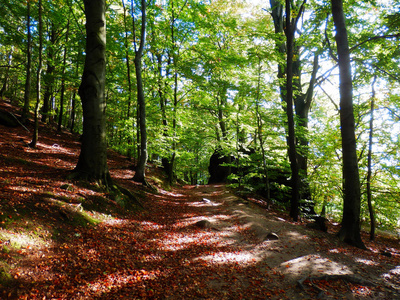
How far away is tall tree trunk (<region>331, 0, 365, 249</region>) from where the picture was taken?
7.09 m

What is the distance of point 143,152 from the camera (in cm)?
1059

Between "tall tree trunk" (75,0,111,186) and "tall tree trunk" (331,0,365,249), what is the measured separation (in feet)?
26.8

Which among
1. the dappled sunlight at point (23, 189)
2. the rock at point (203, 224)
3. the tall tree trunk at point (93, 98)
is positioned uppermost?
the tall tree trunk at point (93, 98)

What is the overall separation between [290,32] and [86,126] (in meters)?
9.64

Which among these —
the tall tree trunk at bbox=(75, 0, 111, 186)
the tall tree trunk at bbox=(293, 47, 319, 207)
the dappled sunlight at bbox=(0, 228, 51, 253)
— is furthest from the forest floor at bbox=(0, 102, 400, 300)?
the tall tree trunk at bbox=(293, 47, 319, 207)

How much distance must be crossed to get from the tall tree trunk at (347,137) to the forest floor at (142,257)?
968 mm

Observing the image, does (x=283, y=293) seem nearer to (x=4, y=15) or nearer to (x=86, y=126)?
(x=86, y=126)

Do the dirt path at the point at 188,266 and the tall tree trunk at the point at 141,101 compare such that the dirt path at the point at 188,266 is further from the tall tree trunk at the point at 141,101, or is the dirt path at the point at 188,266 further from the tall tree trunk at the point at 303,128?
the tall tree trunk at the point at 141,101

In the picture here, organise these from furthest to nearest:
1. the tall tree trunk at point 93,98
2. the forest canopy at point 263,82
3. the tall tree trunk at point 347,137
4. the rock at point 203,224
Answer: the forest canopy at point 263,82
the rock at point 203,224
the tall tree trunk at point 347,137
the tall tree trunk at point 93,98

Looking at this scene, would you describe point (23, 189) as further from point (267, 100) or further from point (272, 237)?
point (267, 100)

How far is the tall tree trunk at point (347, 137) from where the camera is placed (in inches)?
279

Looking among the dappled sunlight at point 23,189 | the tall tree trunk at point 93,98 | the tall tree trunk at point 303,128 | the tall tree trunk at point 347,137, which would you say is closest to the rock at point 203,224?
the tall tree trunk at point 93,98

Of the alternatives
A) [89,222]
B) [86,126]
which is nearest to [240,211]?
[89,222]

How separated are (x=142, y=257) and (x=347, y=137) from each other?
25.1 ft
